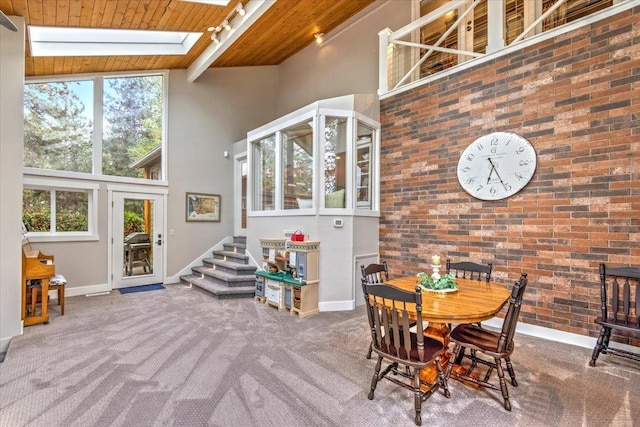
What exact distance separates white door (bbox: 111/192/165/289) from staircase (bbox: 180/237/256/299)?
742mm

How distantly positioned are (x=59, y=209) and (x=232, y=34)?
4.37m

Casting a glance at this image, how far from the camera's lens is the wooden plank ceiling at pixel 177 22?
3.92 meters

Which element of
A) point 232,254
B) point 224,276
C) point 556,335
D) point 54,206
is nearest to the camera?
point 556,335

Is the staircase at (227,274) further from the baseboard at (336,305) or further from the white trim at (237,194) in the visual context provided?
the baseboard at (336,305)

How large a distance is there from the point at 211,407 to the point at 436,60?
5.87 m

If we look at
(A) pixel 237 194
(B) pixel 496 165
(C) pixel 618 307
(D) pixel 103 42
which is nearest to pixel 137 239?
(A) pixel 237 194

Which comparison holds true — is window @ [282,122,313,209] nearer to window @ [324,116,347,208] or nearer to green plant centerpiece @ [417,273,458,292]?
window @ [324,116,347,208]

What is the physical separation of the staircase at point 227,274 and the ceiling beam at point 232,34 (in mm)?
3764

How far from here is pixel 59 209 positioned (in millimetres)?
5383

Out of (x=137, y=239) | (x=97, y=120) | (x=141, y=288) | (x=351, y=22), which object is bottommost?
(x=141, y=288)

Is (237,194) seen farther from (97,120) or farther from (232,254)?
(97,120)

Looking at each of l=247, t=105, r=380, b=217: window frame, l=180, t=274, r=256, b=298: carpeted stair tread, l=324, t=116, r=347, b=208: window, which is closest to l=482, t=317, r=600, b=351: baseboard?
l=247, t=105, r=380, b=217: window frame

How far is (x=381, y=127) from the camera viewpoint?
5.10 metres

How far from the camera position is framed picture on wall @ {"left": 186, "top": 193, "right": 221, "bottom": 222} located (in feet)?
22.1
